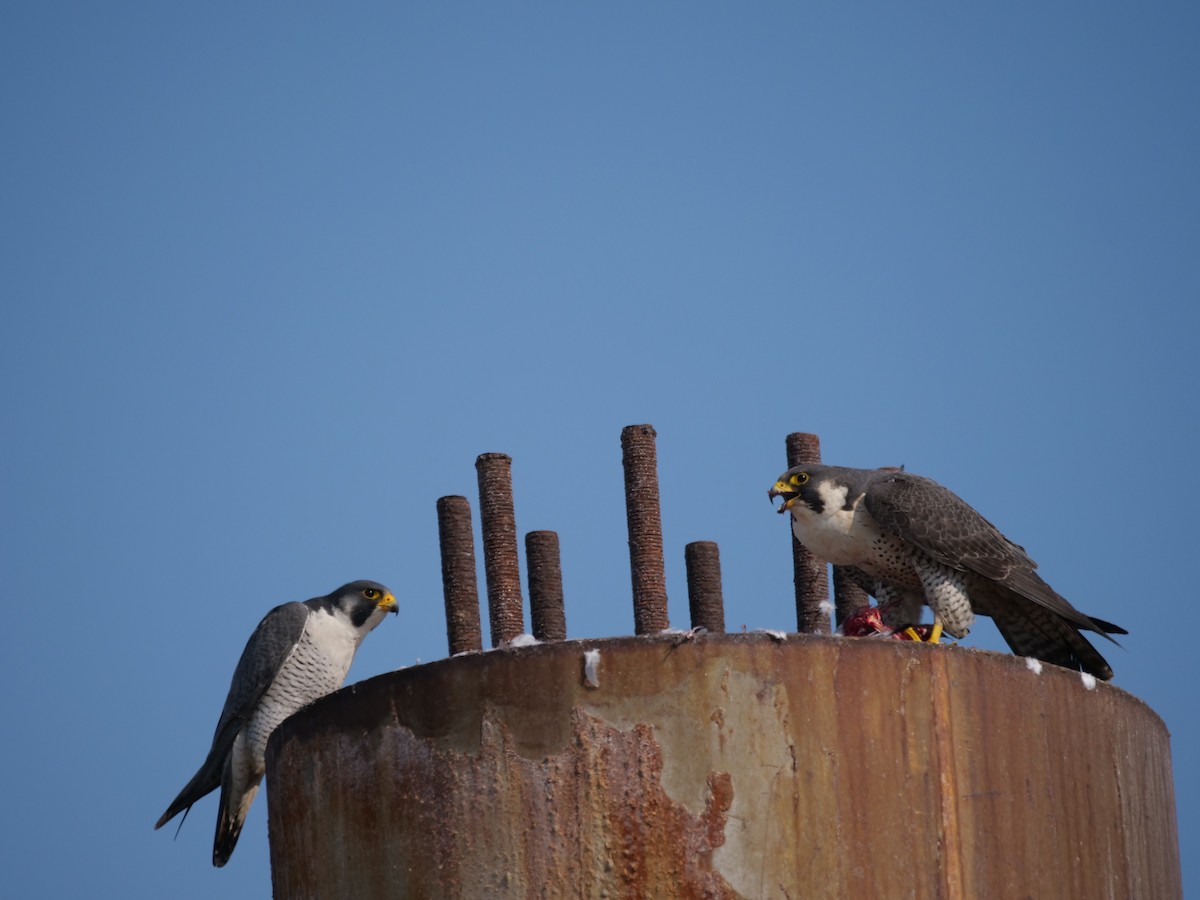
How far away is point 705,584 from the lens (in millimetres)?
10797

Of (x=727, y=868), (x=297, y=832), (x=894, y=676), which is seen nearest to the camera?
(x=727, y=868)

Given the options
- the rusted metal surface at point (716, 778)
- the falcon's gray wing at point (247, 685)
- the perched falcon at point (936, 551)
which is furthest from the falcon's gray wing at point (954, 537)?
the falcon's gray wing at point (247, 685)

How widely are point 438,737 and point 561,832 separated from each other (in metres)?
0.76

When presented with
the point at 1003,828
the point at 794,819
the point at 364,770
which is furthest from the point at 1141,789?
the point at 364,770

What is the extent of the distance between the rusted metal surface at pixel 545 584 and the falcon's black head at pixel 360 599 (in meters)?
1.09

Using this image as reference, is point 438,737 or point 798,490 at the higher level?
point 798,490

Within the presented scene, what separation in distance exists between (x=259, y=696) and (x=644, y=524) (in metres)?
2.85

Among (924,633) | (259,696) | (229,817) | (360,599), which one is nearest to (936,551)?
(924,633)

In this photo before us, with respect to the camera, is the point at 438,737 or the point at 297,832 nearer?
the point at 438,737

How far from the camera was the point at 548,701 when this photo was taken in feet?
22.7

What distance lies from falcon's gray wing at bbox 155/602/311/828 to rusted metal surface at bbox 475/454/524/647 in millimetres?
1493

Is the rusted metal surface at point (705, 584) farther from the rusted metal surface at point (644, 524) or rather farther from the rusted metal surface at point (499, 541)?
the rusted metal surface at point (499, 541)

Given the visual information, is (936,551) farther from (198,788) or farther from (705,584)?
(198,788)

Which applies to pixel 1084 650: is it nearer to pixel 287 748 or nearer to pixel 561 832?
pixel 561 832
